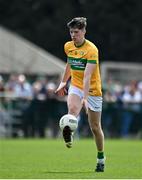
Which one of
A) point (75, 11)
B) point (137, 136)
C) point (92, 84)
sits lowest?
point (137, 136)

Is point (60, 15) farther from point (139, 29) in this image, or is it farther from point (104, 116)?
point (104, 116)

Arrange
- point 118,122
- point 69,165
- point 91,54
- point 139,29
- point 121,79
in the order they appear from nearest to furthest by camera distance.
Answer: point 91,54 < point 69,165 < point 118,122 < point 121,79 < point 139,29

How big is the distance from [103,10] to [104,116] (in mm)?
21909

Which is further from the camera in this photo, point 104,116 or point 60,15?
point 60,15

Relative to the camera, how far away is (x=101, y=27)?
172ft

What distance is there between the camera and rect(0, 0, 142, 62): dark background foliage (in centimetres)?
5200

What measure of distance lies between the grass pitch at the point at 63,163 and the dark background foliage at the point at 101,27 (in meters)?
30.5

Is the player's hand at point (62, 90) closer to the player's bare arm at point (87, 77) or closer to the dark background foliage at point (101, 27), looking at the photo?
the player's bare arm at point (87, 77)

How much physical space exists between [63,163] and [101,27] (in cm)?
3668

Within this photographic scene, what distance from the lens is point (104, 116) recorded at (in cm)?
3103

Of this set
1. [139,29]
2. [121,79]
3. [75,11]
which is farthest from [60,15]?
[121,79]

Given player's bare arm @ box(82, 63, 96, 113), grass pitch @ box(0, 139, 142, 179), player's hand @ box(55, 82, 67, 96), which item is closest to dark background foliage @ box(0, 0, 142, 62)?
grass pitch @ box(0, 139, 142, 179)

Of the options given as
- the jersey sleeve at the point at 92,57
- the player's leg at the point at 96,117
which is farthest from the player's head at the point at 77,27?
the player's leg at the point at 96,117

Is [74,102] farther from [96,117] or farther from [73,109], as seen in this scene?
[96,117]
